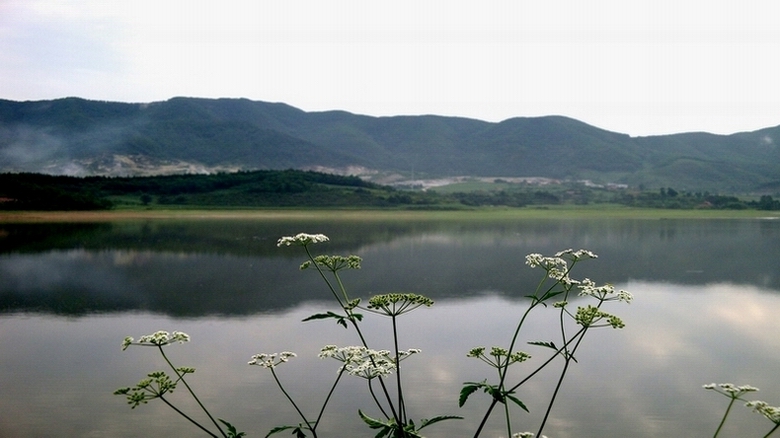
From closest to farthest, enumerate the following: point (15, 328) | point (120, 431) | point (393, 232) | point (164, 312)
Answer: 1. point (120, 431)
2. point (15, 328)
3. point (164, 312)
4. point (393, 232)

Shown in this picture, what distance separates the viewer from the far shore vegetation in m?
84.5

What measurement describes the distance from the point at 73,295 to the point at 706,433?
20222mm


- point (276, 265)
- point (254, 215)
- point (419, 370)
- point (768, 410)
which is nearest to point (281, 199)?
point (254, 215)

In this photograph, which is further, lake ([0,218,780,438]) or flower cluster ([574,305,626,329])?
lake ([0,218,780,438])

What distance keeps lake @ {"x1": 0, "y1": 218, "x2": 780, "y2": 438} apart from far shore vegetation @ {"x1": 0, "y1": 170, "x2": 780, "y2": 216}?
52.0 meters

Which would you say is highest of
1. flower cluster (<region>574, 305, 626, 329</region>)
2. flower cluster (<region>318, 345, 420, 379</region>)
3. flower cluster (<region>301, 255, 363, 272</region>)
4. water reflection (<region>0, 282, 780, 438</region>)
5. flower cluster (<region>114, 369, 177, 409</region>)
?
flower cluster (<region>301, 255, 363, 272</region>)

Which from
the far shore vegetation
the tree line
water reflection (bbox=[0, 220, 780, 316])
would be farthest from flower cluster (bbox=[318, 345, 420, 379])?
the tree line

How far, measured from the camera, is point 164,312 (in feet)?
63.5

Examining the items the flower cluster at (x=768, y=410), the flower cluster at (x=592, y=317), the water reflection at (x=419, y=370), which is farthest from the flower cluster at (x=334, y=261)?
the water reflection at (x=419, y=370)

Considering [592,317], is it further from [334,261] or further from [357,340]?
[357,340]

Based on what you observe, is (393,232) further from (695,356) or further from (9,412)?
(9,412)

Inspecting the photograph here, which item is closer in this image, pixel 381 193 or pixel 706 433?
pixel 706 433

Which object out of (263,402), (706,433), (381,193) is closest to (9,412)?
(263,402)

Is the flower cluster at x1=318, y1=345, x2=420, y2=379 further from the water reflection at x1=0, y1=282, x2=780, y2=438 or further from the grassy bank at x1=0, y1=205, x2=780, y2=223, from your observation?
the grassy bank at x1=0, y1=205, x2=780, y2=223
